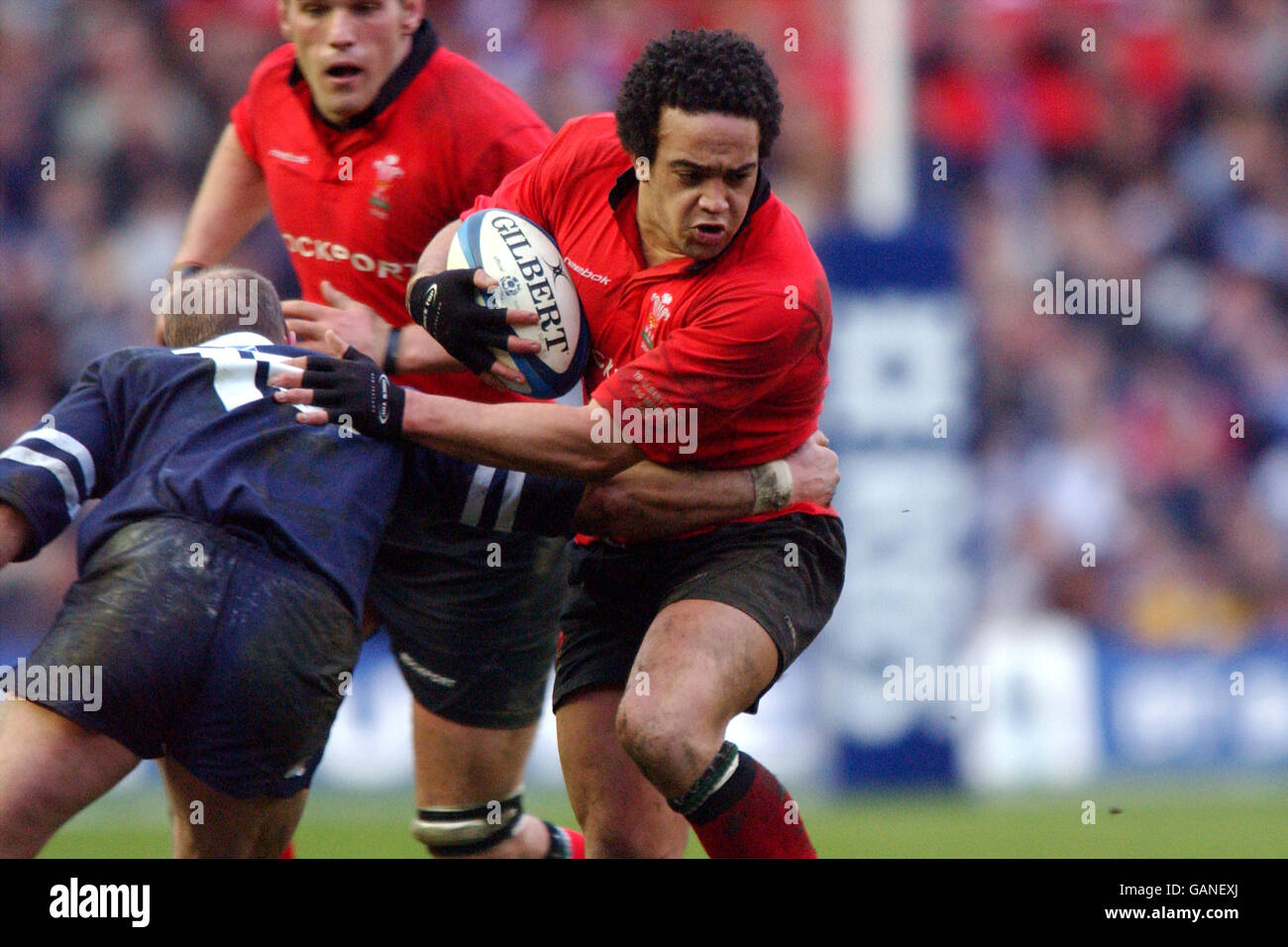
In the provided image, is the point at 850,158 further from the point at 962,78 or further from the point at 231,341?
the point at 231,341

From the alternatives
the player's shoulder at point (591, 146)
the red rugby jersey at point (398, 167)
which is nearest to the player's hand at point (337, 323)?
the red rugby jersey at point (398, 167)

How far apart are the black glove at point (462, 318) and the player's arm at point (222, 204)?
1370mm

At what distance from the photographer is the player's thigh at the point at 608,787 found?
14.9 ft

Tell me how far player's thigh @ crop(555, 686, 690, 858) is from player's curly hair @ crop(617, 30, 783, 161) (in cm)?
146

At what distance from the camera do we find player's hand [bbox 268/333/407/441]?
390 cm

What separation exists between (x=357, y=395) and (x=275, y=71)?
5.62 ft

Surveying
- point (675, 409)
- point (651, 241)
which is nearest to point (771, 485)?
point (675, 409)

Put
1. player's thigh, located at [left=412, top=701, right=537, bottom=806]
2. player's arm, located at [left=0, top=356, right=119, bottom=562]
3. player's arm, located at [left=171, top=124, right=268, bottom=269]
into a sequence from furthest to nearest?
player's arm, located at [left=171, top=124, right=268, bottom=269] → player's thigh, located at [left=412, top=701, right=537, bottom=806] → player's arm, located at [left=0, top=356, right=119, bottom=562]

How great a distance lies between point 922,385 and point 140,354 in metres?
5.83

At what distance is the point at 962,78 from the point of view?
11602 mm

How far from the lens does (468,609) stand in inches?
204

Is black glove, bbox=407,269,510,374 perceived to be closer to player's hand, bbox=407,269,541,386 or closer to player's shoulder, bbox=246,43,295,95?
player's hand, bbox=407,269,541,386

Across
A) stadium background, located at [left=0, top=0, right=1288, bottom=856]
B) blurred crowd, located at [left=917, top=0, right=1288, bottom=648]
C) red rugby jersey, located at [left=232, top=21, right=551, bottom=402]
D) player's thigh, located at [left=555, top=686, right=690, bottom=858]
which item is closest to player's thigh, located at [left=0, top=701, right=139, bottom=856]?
player's thigh, located at [left=555, top=686, right=690, bottom=858]

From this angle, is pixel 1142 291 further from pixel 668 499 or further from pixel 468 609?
pixel 668 499
